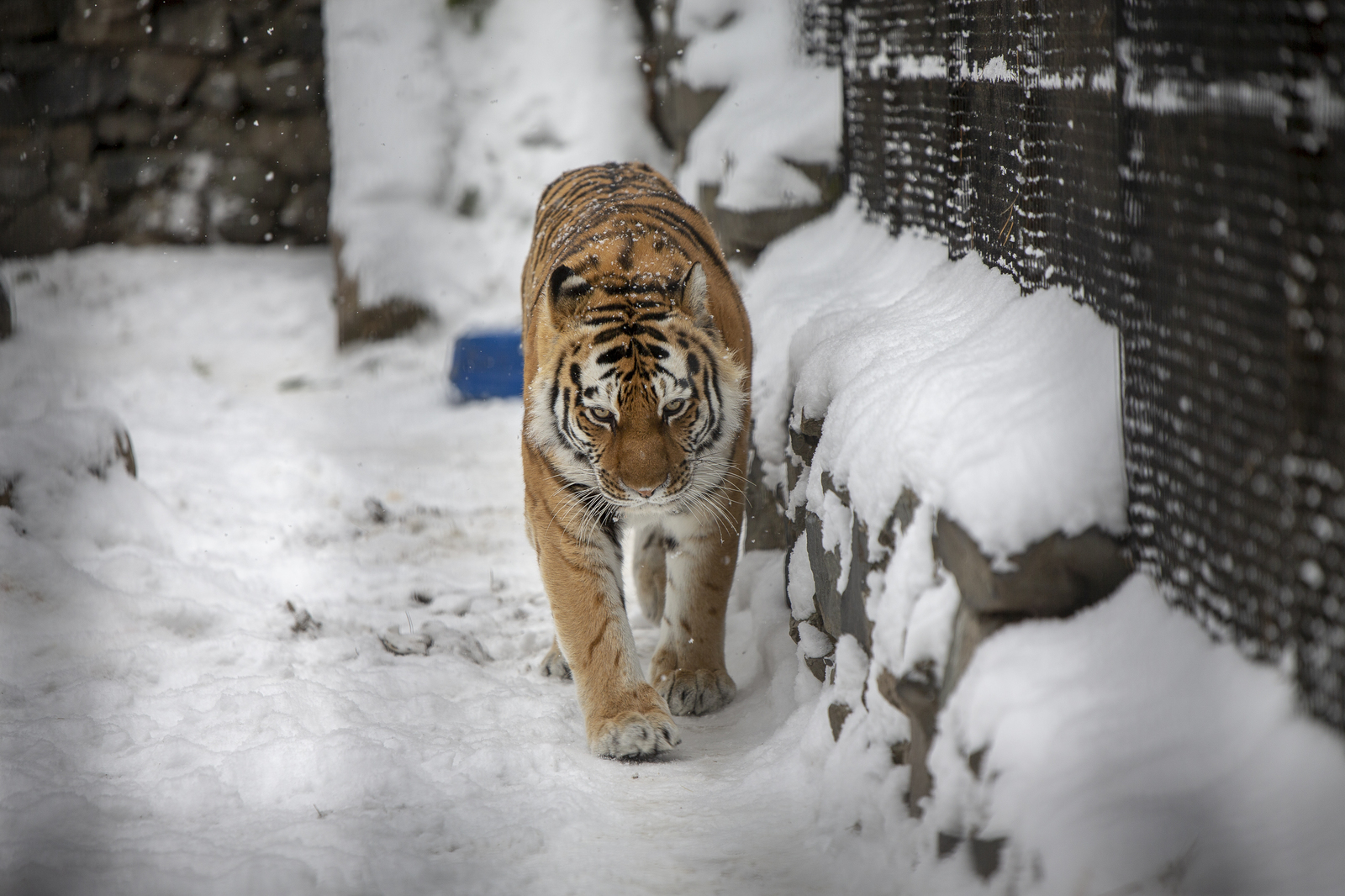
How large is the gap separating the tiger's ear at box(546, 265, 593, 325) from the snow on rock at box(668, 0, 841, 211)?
1.70 m

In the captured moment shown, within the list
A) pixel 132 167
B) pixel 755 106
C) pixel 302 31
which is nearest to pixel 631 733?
pixel 755 106

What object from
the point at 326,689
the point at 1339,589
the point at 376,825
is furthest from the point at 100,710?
the point at 1339,589

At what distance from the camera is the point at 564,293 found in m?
2.77

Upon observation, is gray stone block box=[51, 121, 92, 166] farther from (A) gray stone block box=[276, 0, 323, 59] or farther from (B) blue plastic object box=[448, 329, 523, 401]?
(B) blue plastic object box=[448, 329, 523, 401]

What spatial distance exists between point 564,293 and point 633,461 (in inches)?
18.9

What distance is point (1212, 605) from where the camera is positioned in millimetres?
1455

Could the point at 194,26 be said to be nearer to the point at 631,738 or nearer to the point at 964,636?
the point at 631,738

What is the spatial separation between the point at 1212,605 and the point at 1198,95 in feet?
2.06

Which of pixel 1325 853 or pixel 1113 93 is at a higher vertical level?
pixel 1113 93

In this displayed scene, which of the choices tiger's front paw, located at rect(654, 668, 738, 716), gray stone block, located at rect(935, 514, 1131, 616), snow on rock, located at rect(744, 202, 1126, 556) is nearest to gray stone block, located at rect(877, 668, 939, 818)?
gray stone block, located at rect(935, 514, 1131, 616)

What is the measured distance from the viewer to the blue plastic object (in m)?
5.80

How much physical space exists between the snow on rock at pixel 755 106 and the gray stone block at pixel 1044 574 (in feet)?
9.26

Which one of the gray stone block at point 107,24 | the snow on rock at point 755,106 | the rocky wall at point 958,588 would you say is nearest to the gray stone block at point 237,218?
the gray stone block at point 107,24

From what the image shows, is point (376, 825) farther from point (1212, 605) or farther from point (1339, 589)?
point (1339, 589)
